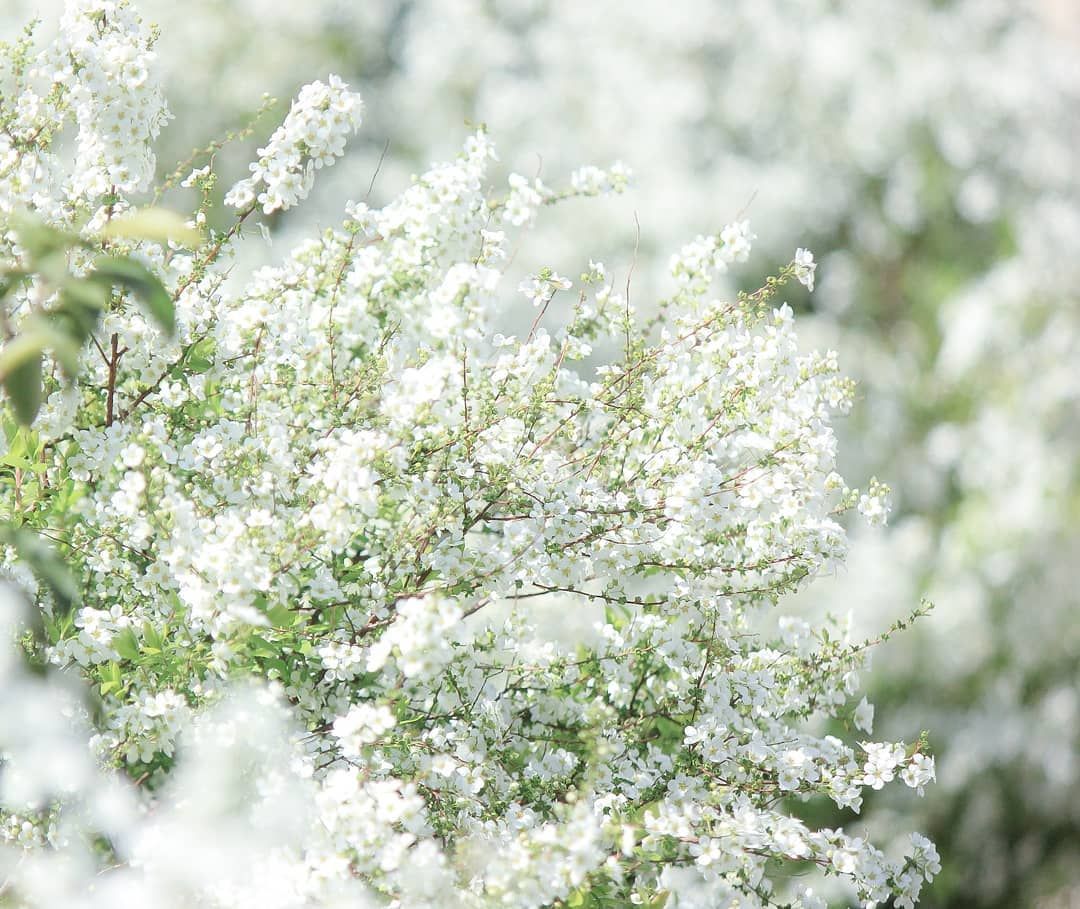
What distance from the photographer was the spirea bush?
1252 millimetres

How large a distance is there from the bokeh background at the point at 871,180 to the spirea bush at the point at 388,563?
3.50 metres

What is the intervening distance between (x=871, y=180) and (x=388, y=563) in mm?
5532

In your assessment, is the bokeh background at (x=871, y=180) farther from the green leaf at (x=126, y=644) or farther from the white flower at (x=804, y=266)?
the green leaf at (x=126, y=644)

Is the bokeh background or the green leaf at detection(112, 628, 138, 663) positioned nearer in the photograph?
the green leaf at detection(112, 628, 138, 663)

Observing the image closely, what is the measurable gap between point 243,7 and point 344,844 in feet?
20.5

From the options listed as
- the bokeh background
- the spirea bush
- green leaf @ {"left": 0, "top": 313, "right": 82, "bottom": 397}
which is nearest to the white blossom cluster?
the spirea bush

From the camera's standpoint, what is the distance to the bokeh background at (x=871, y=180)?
501 centimetres

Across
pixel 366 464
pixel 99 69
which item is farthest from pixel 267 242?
pixel 366 464

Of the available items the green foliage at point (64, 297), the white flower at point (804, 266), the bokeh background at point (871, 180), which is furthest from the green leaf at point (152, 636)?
the bokeh background at point (871, 180)

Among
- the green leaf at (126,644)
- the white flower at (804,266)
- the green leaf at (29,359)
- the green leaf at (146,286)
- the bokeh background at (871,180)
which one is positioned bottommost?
the green leaf at (126,644)

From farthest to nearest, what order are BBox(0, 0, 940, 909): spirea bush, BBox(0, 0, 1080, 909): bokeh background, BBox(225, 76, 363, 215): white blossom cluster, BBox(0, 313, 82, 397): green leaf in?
BBox(0, 0, 1080, 909): bokeh background
BBox(225, 76, 363, 215): white blossom cluster
BBox(0, 0, 940, 909): spirea bush
BBox(0, 313, 82, 397): green leaf

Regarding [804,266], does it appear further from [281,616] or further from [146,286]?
[146,286]

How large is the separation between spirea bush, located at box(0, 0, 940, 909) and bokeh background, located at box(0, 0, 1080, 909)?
3.50m

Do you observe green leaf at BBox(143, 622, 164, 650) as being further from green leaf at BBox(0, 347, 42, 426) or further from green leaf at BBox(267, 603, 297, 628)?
green leaf at BBox(0, 347, 42, 426)
